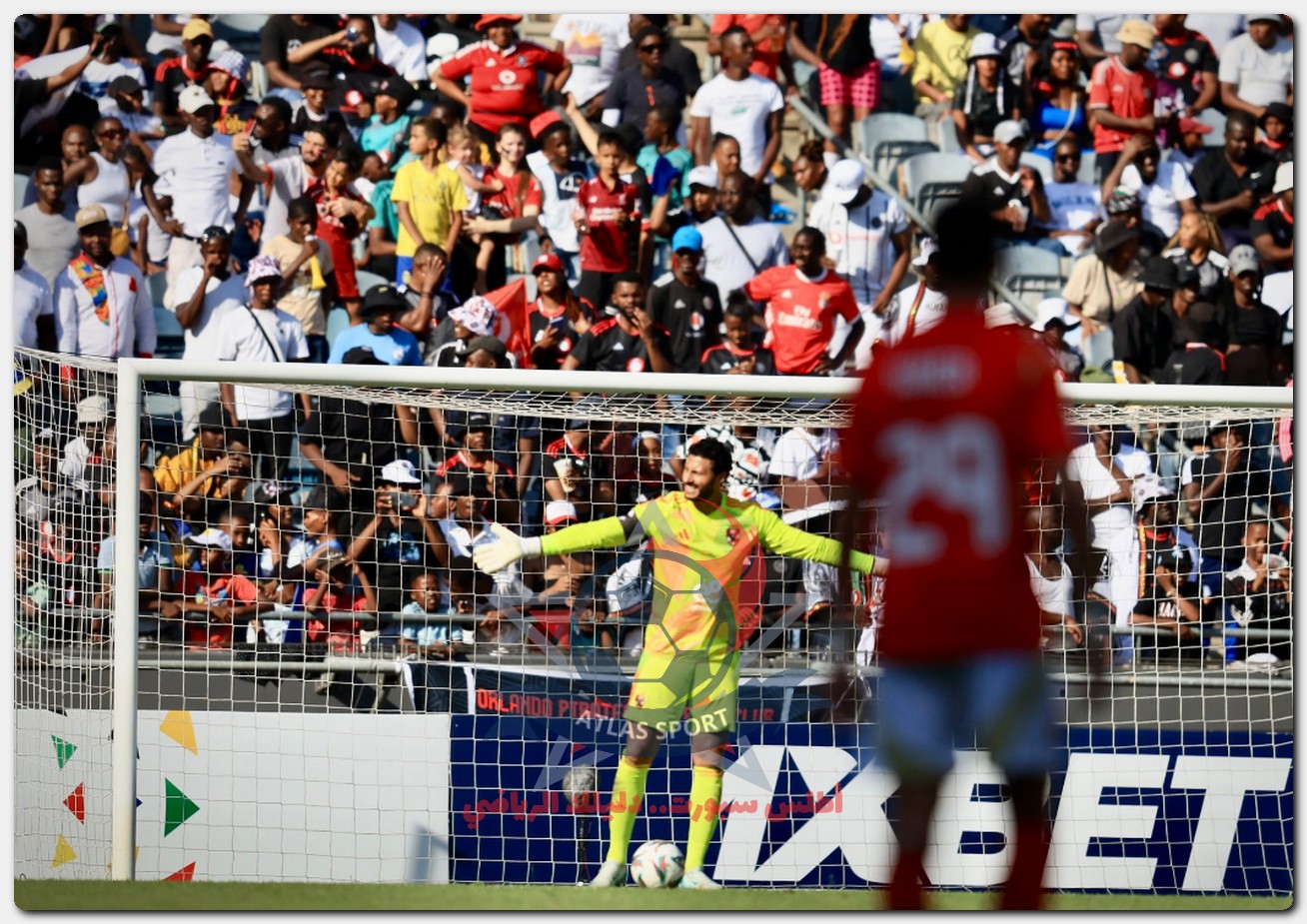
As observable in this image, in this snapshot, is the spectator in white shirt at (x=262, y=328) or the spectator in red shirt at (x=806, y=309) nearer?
the spectator in white shirt at (x=262, y=328)

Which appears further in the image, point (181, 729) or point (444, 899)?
point (181, 729)

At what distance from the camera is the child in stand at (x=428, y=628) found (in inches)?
279

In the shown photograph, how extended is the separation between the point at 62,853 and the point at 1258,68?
8.60 metres

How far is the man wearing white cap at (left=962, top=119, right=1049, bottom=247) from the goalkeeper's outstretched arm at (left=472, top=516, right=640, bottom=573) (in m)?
4.88

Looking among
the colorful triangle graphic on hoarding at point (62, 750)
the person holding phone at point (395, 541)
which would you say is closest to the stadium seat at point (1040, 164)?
the person holding phone at point (395, 541)

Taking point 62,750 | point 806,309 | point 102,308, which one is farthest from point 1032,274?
point 62,750

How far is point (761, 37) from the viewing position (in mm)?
10250

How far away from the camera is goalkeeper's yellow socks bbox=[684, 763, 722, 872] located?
19.3 feet

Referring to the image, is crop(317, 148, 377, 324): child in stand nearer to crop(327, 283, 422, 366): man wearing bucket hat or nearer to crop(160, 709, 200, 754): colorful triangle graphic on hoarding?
crop(327, 283, 422, 366): man wearing bucket hat

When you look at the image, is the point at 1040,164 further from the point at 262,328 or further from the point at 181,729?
the point at 181,729

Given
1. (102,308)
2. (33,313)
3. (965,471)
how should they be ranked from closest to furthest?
(965,471), (33,313), (102,308)

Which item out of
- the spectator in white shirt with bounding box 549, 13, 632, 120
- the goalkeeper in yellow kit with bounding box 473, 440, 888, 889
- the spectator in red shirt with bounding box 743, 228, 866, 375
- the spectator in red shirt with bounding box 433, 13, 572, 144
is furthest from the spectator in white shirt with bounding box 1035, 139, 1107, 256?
the goalkeeper in yellow kit with bounding box 473, 440, 888, 889

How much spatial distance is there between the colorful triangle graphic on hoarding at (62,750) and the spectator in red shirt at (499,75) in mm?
5145

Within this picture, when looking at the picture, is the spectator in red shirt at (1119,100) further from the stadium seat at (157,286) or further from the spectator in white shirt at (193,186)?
the stadium seat at (157,286)
